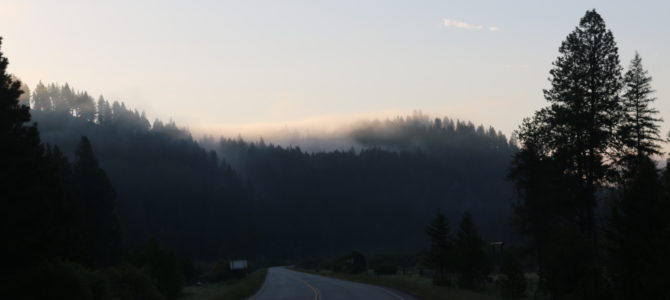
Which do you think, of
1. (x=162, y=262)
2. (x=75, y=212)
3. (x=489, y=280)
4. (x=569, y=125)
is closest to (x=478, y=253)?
(x=489, y=280)

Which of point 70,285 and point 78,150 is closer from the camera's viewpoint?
point 70,285

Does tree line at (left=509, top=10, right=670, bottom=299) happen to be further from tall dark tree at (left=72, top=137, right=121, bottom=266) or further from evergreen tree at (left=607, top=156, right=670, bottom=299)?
tall dark tree at (left=72, top=137, right=121, bottom=266)

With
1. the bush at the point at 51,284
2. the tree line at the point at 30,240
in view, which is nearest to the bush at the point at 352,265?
the tree line at the point at 30,240

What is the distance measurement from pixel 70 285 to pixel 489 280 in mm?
40885

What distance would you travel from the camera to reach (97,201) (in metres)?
83.1

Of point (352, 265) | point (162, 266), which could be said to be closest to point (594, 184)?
point (162, 266)

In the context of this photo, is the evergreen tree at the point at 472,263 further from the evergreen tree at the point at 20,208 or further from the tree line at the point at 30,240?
the evergreen tree at the point at 20,208

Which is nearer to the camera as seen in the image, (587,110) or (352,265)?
(587,110)

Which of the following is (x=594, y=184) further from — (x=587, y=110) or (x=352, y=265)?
(x=352, y=265)

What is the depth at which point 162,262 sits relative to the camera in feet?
213

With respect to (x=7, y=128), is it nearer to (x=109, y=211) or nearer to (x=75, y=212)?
(x=75, y=212)

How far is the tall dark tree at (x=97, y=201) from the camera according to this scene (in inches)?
3201

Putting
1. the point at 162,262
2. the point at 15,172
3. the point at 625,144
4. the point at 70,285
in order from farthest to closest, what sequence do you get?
the point at 162,262
the point at 625,144
the point at 15,172
the point at 70,285

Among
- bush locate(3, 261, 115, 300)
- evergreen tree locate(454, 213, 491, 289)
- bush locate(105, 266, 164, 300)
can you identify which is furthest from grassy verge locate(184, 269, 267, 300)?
bush locate(3, 261, 115, 300)
